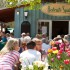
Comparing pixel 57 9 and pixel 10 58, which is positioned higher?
pixel 10 58

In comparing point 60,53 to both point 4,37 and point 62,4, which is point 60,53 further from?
point 62,4

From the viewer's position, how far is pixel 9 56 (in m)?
5.86

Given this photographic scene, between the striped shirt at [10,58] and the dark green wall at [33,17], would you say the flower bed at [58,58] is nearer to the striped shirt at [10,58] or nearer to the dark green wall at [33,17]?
the striped shirt at [10,58]

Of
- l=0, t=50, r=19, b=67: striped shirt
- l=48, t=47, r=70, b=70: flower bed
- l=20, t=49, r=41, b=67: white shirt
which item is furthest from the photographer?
l=20, t=49, r=41, b=67: white shirt

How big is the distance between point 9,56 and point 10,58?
0.05 m

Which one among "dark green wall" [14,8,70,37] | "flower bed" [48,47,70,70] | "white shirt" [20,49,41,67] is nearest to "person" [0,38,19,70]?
"white shirt" [20,49,41,67]

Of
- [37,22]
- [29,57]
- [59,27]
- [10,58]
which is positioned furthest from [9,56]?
[59,27]

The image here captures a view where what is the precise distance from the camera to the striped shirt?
18.0ft

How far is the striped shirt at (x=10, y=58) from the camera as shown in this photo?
5.50 m

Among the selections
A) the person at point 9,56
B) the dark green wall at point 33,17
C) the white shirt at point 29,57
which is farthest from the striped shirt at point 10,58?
the dark green wall at point 33,17

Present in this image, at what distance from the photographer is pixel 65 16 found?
17.3 m

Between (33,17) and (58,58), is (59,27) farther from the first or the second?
(58,58)

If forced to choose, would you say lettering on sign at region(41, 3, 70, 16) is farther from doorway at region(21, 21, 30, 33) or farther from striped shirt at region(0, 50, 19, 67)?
striped shirt at region(0, 50, 19, 67)

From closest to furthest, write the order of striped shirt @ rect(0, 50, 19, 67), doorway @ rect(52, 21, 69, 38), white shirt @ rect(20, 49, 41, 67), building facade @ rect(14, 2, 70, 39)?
striped shirt @ rect(0, 50, 19, 67)
white shirt @ rect(20, 49, 41, 67)
building facade @ rect(14, 2, 70, 39)
doorway @ rect(52, 21, 69, 38)
